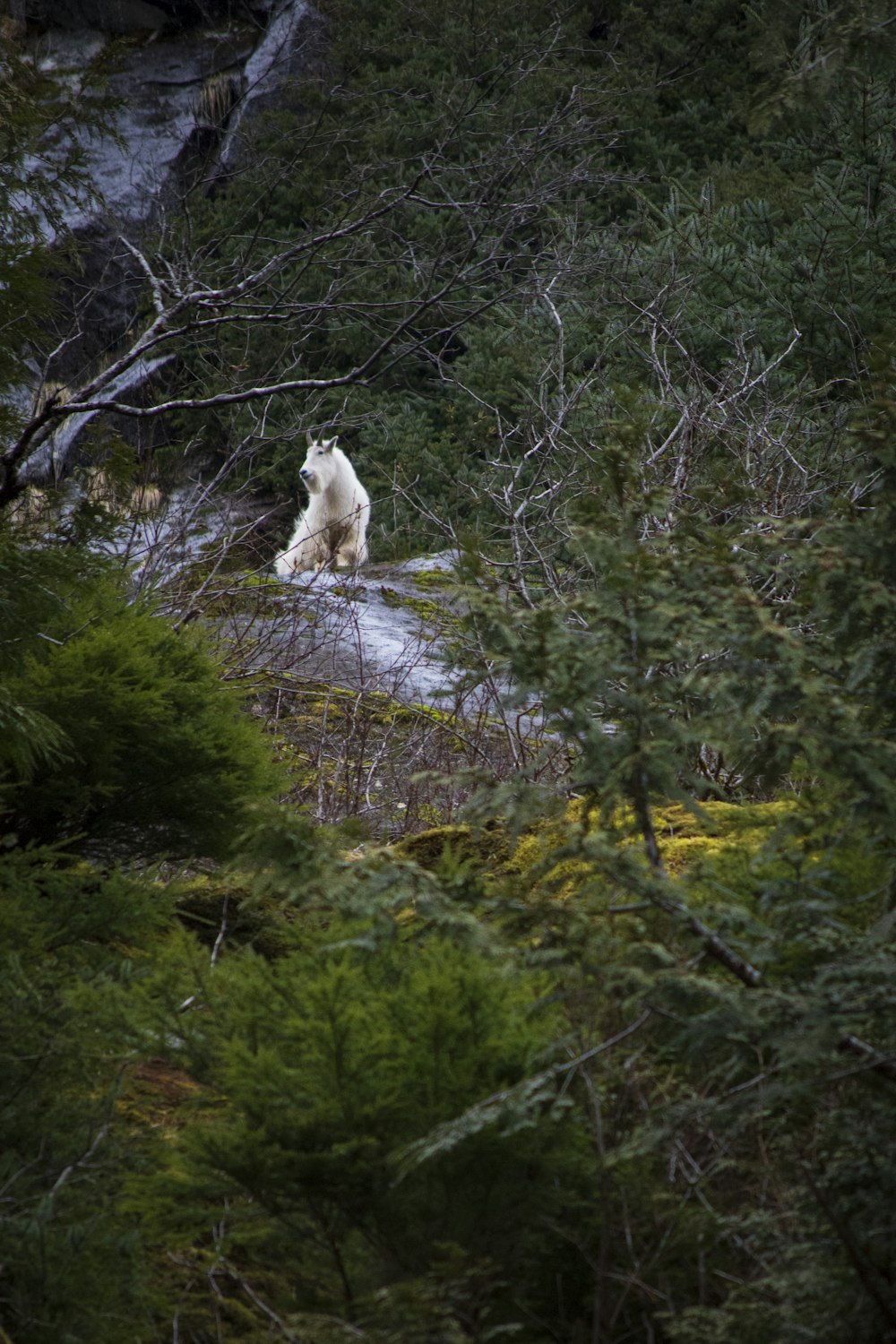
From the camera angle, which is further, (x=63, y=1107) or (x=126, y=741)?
(x=126, y=741)

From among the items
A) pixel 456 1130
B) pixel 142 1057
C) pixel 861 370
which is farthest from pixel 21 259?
pixel 861 370

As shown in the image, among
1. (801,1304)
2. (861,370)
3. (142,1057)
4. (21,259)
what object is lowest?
(861,370)

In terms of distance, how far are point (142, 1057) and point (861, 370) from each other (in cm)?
767

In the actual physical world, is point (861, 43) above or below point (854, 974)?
above

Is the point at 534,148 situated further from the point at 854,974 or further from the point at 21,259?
the point at 854,974

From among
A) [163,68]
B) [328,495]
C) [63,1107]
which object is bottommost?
[328,495]

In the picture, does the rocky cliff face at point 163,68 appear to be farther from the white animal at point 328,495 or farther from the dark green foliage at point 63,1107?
the dark green foliage at point 63,1107

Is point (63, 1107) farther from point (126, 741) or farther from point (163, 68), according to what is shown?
point (163, 68)

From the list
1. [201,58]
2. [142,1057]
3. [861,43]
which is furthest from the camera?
[201,58]

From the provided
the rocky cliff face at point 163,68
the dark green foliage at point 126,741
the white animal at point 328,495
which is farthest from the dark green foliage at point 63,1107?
the rocky cliff face at point 163,68

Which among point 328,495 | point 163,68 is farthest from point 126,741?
point 163,68

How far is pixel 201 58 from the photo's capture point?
784 inches

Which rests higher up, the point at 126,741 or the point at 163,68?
the point at 163,68

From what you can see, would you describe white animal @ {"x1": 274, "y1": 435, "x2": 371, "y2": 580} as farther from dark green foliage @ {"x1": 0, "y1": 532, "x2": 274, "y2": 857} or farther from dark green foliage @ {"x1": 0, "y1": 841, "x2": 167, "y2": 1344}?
dark green foliage @ {"x1": 0, "y1": 841, "x2": 167, "y2": 1344}
